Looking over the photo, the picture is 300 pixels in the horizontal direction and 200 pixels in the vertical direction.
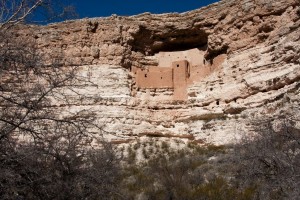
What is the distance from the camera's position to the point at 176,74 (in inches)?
785

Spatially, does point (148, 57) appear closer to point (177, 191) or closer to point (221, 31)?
point (221, 31)

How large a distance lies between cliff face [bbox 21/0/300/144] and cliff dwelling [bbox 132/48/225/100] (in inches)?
1.7

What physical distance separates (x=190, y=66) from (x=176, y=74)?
98 centimetres

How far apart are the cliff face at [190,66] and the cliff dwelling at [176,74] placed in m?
0.04

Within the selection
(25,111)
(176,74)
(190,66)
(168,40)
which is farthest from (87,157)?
(168,40)

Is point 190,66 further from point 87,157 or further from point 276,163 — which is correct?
point 87,157

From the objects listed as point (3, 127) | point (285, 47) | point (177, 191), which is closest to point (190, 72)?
point (285, 47)

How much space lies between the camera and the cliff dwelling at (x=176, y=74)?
64.4ft

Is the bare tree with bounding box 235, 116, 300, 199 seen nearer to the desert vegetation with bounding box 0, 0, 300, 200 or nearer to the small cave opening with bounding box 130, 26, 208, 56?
the desert vegetation with bounding box 0, 0, 300, 200

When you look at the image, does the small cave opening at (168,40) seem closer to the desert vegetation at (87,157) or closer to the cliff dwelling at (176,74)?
the cliff dwelling at (176,74)

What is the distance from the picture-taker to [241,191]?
11.3 meters

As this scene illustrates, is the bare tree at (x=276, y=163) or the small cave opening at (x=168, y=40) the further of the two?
the small cave opening at (x=168, y=40)

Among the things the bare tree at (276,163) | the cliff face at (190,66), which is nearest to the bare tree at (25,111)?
the bare tree at (276,163)

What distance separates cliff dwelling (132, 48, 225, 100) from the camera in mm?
19642
